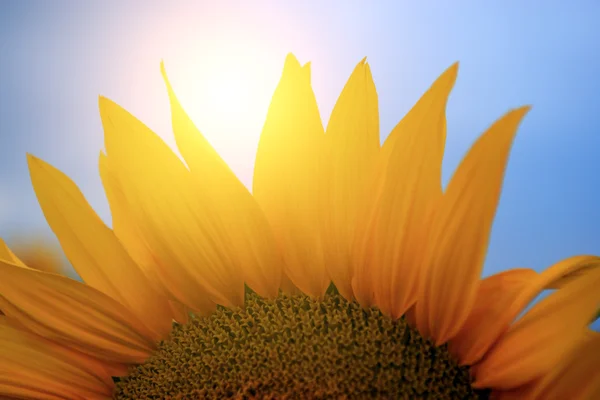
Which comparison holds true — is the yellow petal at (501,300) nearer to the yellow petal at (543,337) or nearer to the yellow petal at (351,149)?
the yellow petal at (543,337)

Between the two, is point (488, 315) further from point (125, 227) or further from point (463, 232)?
point (125, 227)

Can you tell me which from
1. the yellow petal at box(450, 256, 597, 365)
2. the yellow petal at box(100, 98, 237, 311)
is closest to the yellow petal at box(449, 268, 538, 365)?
the yellow petal at box(450, 256, 597, 365)

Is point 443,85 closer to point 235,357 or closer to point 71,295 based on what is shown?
point 235,357

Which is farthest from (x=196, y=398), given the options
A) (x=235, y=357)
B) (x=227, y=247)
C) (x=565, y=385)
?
(x=565, y=385)

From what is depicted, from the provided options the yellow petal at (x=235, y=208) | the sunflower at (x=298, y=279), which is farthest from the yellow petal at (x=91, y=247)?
the yellow petal at (x=235, y=208)

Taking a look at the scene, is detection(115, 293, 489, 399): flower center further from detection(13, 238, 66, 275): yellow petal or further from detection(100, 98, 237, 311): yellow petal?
detection(13, 238, 66, 275): yellow petal
